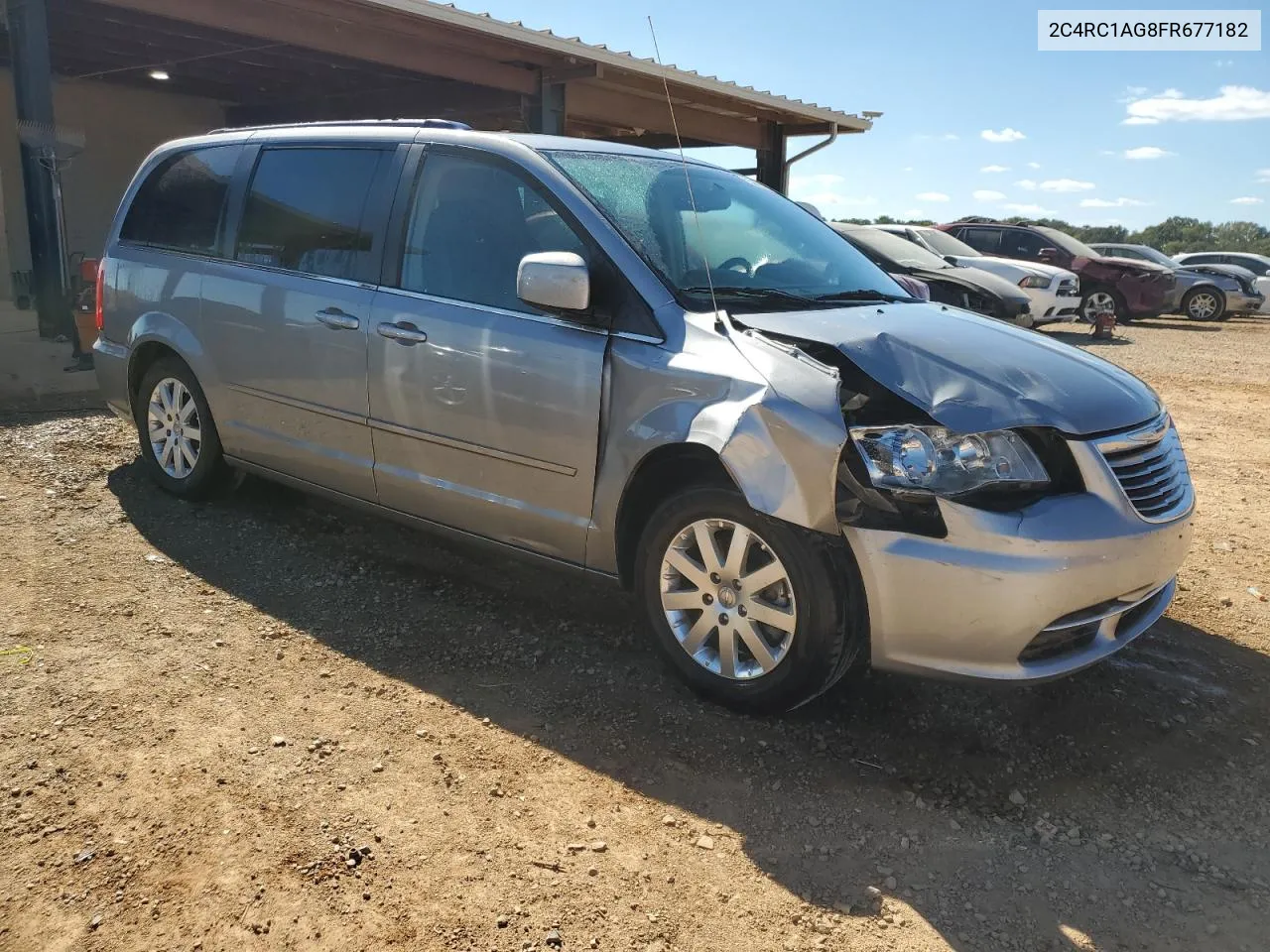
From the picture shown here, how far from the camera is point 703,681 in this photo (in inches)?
129

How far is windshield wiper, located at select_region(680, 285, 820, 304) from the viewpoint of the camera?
351 cm

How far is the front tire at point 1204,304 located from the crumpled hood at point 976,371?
18460 mm

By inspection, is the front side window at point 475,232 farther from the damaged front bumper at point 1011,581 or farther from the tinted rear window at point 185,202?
the damaged front bumper at point 1011,581

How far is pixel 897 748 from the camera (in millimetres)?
3133

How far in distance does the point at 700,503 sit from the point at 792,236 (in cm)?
159

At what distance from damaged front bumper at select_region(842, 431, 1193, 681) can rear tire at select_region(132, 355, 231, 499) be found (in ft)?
11.2

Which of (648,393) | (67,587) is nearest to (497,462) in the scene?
(648,393)

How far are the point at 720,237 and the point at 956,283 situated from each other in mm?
9185

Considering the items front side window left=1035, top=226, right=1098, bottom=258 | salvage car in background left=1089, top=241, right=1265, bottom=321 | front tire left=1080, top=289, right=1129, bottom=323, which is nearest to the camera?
front side window left=1035, top=226, right=1098, bottom=258

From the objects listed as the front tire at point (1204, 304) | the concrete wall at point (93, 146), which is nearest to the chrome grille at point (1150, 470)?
the concrete wall at point (93, 146)

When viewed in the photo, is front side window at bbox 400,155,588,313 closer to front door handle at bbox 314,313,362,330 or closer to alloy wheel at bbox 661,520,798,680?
front door handle at bbox 314,313,362,330

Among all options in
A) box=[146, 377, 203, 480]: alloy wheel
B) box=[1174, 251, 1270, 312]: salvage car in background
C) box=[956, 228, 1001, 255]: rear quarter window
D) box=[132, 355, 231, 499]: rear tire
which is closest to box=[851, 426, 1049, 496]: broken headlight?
box=[132, 355, 231, 499]: rear tire

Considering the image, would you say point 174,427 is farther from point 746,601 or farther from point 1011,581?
point 1011,581

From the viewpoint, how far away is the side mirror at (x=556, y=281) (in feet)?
10.8
